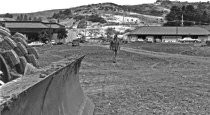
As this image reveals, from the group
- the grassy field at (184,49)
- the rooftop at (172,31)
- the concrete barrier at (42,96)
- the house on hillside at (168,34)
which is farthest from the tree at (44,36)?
the concrete barrier at (42,96)

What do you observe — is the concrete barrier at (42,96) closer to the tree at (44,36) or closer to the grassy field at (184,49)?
the grassy field at (184,49)

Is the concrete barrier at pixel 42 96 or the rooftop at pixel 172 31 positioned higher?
the concrete barrier at pixel 42 96

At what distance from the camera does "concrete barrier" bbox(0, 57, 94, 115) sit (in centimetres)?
286

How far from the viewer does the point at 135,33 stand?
128m

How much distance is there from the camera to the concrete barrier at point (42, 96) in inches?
113

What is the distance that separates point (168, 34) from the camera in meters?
126

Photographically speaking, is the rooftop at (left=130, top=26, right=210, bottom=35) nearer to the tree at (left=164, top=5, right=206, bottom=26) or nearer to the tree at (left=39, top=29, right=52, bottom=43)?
the tree at (left=164, top=5, right=206, bottom=26)

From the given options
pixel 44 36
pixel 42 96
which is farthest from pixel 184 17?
pixel 42 96

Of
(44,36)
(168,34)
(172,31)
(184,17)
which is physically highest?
(184,17)

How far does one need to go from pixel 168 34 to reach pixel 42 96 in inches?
4882

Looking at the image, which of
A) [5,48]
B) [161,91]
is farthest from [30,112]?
[161,91]

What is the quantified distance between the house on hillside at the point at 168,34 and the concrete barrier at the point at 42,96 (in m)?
115

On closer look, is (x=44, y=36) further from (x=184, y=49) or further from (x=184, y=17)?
(x=184, y=17)

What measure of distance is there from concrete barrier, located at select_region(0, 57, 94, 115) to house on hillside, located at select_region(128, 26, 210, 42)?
11521cm
